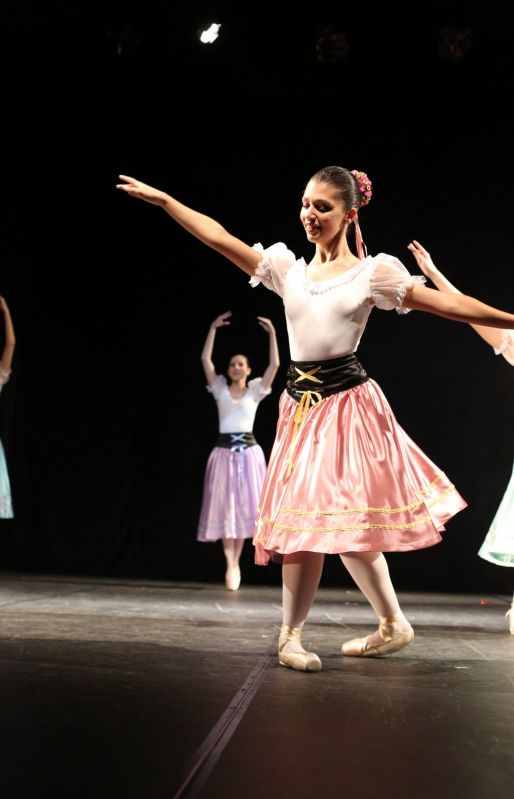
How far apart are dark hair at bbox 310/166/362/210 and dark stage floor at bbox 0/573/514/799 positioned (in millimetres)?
1284

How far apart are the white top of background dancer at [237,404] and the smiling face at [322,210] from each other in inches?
130

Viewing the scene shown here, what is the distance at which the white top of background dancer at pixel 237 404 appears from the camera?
603 centimetres

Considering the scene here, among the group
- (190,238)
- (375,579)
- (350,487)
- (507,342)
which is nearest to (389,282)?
(350,487)

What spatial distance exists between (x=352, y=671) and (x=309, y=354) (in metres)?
0.85

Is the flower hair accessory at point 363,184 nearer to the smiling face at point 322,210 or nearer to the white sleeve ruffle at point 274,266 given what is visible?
the smiling face at point 322,210

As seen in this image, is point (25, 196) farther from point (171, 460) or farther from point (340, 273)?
point (340, 273)

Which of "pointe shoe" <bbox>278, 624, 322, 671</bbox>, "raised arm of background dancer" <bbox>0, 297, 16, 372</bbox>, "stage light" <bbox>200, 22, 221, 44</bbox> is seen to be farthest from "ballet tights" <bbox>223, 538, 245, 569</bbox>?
"pointe shoe" <bbox>278, 624, 322, 671</bbox>

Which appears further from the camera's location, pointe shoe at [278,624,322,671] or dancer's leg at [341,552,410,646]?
dancer's leg at [341,552,410,646]

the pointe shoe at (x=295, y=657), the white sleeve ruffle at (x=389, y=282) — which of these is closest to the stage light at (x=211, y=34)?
the white sleeve ruffle at (x=389, y=282)

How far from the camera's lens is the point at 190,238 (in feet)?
21.5

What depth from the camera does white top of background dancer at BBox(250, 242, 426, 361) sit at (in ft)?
8.36

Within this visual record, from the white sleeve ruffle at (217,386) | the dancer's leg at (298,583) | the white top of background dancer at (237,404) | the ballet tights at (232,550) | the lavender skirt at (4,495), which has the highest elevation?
the white sleeve ruffle at (217,386)

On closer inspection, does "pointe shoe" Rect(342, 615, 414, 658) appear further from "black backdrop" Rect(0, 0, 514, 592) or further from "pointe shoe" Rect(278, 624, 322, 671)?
"black backdrop" Rect(0, 0, 514, 592)

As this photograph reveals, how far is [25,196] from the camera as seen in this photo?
6.45 meters
